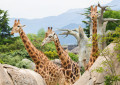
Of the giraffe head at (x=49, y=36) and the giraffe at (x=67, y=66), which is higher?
the giraffe head at (x=49, y=36)

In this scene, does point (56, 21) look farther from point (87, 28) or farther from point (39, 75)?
point (39, 75)

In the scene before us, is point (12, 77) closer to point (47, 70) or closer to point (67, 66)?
point (47, 70)

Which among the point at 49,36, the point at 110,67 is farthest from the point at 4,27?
the point at 110,67

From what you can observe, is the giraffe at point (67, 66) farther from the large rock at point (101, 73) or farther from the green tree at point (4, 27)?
the green tree at point (4, 27)

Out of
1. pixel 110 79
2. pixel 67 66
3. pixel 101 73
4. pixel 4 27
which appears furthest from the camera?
pixel 4 27

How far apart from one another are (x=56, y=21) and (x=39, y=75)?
4439 inches

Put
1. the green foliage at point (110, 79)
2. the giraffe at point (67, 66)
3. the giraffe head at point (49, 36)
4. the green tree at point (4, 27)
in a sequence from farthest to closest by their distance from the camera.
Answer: the green tree at point (4, 27) < the giraffe head at point (49, 36) < the giraffe at point (67, 66) < the green foliage at point (110, 79)

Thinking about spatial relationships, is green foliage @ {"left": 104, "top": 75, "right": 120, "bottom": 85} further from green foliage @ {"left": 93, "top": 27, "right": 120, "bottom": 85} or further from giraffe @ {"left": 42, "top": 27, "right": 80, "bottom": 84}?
giraffe @ {"left": 42, "top": 27, "right": 80, "bottom": 84}

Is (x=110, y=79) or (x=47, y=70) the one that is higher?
(x=110, y=79)

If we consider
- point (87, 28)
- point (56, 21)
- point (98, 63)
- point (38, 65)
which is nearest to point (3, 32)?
point (87, 28)

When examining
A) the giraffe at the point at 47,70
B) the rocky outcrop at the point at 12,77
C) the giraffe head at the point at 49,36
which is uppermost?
the giraffe head at the point at 49,36

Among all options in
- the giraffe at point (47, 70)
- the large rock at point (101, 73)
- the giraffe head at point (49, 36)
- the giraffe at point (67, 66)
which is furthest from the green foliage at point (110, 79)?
the giraffe head at point (49, 36)

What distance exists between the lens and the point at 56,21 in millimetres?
120562

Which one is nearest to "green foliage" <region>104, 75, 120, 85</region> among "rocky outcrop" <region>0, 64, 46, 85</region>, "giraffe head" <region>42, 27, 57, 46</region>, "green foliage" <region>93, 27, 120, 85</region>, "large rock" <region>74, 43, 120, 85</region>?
"green foliage" <region>93, 27, 120, 85</region>
